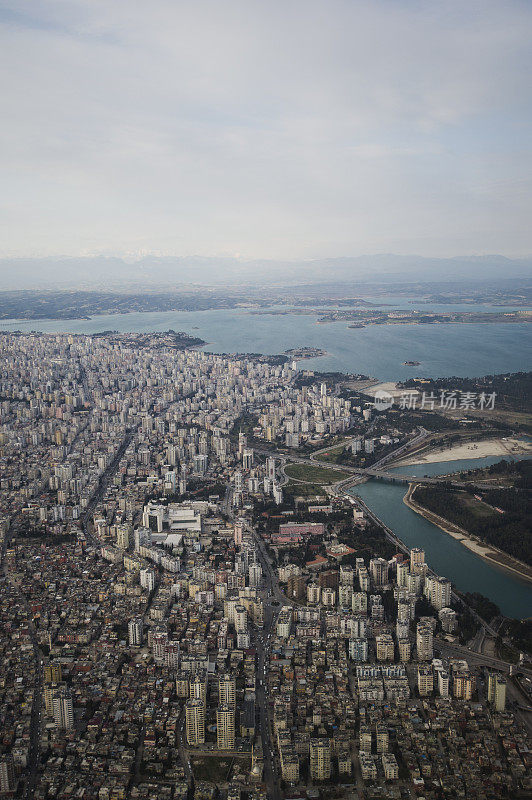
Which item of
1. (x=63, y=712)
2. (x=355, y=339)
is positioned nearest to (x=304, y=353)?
(x=355, y=339)

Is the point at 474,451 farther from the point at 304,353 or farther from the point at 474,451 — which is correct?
the point at 304,353

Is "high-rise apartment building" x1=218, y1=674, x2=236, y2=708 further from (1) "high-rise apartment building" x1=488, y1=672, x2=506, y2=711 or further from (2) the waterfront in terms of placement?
(2) the waterfront

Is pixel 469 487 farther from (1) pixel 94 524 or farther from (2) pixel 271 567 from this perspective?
(1) pixel 94 524

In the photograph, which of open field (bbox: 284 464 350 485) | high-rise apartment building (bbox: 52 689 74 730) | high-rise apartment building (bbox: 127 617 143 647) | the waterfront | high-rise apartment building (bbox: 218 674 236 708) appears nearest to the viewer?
Result: high-rise apartment building (bbox: 52 689 74 730)

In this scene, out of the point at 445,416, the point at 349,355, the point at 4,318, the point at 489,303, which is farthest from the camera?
the point at 489,303

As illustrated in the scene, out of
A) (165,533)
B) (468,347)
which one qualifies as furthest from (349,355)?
(165,533)

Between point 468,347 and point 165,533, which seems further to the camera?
point 468,347

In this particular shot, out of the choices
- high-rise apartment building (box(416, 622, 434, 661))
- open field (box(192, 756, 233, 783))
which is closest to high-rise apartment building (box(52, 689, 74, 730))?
open field (box(192, 756, 233, 783))

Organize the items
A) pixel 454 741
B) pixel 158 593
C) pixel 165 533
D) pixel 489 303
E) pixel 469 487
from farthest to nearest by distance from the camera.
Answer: pixel 489 303 → pixel 469 487 → pixel 165 533 → pixel 158 593 → pixel 454 741
